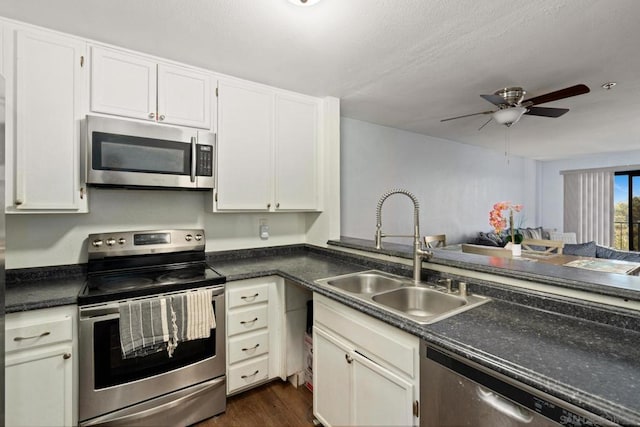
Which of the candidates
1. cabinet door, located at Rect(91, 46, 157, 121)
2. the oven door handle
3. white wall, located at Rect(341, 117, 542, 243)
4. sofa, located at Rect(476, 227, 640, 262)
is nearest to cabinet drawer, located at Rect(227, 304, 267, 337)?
the oven door handle

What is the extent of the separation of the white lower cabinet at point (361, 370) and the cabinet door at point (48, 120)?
1.54 m

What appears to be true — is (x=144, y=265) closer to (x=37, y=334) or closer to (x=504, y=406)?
(x=37, y=334)

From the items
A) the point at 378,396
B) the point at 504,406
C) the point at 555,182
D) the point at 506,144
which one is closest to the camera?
the point at 504,406

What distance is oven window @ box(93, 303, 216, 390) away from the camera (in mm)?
1567

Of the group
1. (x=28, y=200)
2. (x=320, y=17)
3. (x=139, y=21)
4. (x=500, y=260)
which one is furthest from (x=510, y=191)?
(x=28, y=200)

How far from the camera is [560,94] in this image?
89.7 inches

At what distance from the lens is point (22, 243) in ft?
6.03

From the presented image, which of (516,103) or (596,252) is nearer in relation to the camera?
(516,103)

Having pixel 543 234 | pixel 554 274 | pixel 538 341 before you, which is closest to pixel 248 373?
pixel 538 341

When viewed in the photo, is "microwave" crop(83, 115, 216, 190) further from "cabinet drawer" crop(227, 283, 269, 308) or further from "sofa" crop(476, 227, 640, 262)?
"sofa" crop(476, 227, 640, 262)

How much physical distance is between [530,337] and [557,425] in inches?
12.8

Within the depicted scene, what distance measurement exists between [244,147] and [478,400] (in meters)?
1.98

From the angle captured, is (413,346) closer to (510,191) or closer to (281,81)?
(281,81)

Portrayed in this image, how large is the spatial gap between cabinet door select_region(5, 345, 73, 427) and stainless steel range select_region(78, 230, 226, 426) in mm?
63
